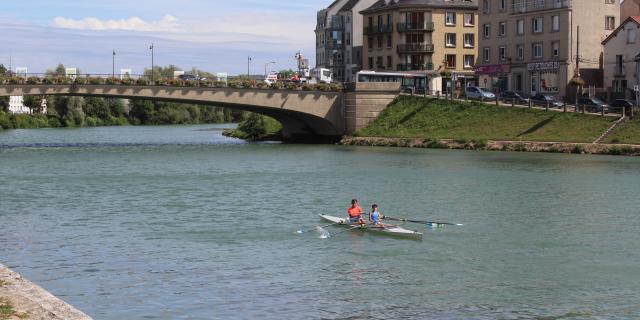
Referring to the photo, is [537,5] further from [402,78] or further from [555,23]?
[402,78]

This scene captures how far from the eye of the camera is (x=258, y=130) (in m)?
142

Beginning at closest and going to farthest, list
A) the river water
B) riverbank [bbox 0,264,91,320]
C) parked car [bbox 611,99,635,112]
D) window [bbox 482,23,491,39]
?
riverbank [bbox 0,264,91,320], the river water, parked car [bbox 611,99,635,112], window [bbox 482,23,491,39]

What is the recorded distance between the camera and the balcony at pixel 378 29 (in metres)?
144

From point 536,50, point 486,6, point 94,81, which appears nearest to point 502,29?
point 486,6

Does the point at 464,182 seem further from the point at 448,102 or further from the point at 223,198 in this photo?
the point at 448,102

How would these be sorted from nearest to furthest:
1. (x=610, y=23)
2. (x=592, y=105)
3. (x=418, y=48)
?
(x=592, y=105) → (x=610, y=23) → (x=418, y=48)

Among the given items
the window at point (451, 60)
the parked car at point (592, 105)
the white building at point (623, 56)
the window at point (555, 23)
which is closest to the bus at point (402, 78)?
the window at point (451, 60)

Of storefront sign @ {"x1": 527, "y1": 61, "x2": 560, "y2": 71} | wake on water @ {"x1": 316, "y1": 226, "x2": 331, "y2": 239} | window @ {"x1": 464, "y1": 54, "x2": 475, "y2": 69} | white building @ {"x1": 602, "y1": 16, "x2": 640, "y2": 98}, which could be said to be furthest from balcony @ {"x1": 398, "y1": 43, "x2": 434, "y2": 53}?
wake on water @ {"x1": 316, "y1": 226, "x2": 331, "y2": 239}

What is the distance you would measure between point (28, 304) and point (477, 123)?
275ft

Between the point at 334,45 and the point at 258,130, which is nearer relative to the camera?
the point at 258,130

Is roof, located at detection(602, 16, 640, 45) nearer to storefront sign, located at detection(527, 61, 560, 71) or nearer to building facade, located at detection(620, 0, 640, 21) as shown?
storefront sign, located at detection(527, 61, 560, 71)

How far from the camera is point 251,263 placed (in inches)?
1452

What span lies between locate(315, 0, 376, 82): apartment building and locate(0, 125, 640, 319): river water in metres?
86.9

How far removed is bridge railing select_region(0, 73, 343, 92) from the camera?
10444cm
